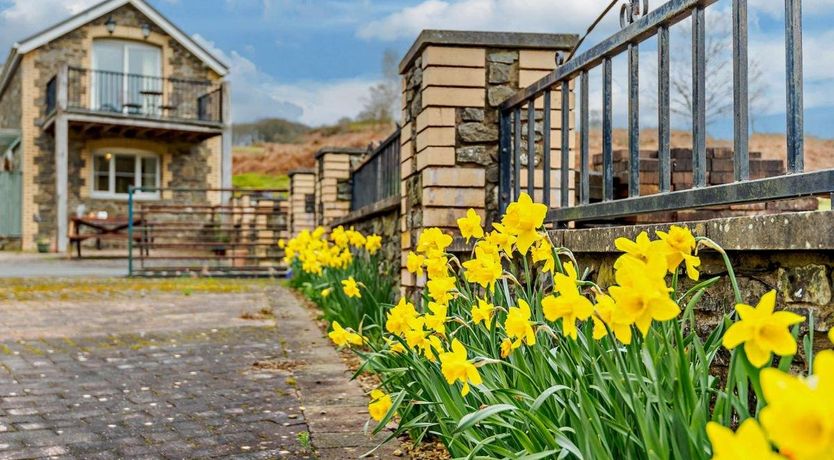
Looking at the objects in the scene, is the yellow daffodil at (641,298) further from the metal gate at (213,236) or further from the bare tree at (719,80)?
the metal gate at (213,236)

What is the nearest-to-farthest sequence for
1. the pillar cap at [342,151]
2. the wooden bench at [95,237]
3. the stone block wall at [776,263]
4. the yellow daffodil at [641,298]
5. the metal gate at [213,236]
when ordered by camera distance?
the yellow daffodil at [641,298]
the stone block wall at [776,263]
the pillar cap at [342,151]
the metal gate at [213,236]
the wooden bench at [95,237]

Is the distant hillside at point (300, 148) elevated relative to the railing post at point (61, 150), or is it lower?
elevated

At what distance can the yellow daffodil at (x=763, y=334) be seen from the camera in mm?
986

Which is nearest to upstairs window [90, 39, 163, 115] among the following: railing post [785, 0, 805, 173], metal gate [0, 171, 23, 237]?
metal gate [0, 171, 23, 237]

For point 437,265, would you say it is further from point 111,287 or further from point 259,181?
point 259,181

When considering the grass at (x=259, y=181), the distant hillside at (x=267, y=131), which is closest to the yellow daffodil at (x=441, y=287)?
the grass at (x=259, y=181)

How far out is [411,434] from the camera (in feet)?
8.89

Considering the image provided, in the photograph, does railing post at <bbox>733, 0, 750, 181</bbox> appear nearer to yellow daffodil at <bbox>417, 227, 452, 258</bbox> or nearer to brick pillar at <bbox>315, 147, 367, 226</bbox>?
yellow daffodil at <bbox>417, 227, 452, 258</bbox>

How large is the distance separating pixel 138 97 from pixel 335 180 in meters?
11.6

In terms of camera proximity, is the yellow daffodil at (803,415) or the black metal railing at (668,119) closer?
the yellow daffodil at (803,415)

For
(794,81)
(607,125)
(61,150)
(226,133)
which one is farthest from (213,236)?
(794,81)

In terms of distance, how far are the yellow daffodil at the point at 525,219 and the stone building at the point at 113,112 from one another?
17.8m

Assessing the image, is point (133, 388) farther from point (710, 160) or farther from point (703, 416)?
point (710, 160)

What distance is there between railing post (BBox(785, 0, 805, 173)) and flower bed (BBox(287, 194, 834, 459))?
329 millimetres
